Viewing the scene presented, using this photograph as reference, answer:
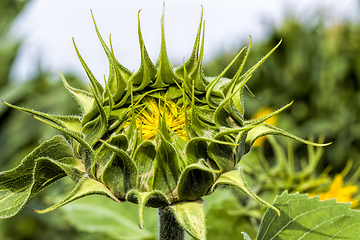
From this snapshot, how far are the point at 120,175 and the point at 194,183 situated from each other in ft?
0.80

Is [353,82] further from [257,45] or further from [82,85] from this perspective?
[82,85]

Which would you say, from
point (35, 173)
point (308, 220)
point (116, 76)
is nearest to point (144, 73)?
point (116, 76)

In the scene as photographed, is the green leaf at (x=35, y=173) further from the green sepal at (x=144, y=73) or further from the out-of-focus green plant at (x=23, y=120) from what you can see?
the out-of-focus green plant at (x=23, y=120)

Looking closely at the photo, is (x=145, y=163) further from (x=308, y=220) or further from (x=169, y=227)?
(x=308, y=220)

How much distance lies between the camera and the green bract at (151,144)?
124 cm

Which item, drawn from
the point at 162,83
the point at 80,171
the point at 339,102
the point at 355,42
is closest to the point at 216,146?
the point at 162,83

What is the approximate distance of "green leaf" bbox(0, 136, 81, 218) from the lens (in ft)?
4.33

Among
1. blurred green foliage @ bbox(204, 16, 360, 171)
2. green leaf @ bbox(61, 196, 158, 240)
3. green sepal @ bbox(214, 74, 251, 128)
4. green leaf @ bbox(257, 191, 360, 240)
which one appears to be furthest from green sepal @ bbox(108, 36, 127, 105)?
blurred green foliage @ bbox(204, 16, 360, 171)

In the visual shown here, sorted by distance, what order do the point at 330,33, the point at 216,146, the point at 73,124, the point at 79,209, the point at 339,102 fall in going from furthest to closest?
1. the point at 330,33
2. the point at 339,102
3. the point at 79,209
4. the point at 73,124
5. the point at 216,146

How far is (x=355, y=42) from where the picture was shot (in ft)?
19.1

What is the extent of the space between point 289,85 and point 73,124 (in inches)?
198

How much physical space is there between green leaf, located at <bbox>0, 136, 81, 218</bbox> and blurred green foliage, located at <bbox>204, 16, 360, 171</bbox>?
4.20 meters

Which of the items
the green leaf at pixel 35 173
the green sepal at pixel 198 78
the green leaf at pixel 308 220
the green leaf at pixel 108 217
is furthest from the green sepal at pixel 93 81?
the green leaf at pixel 108 217

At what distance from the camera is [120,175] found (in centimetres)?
127
